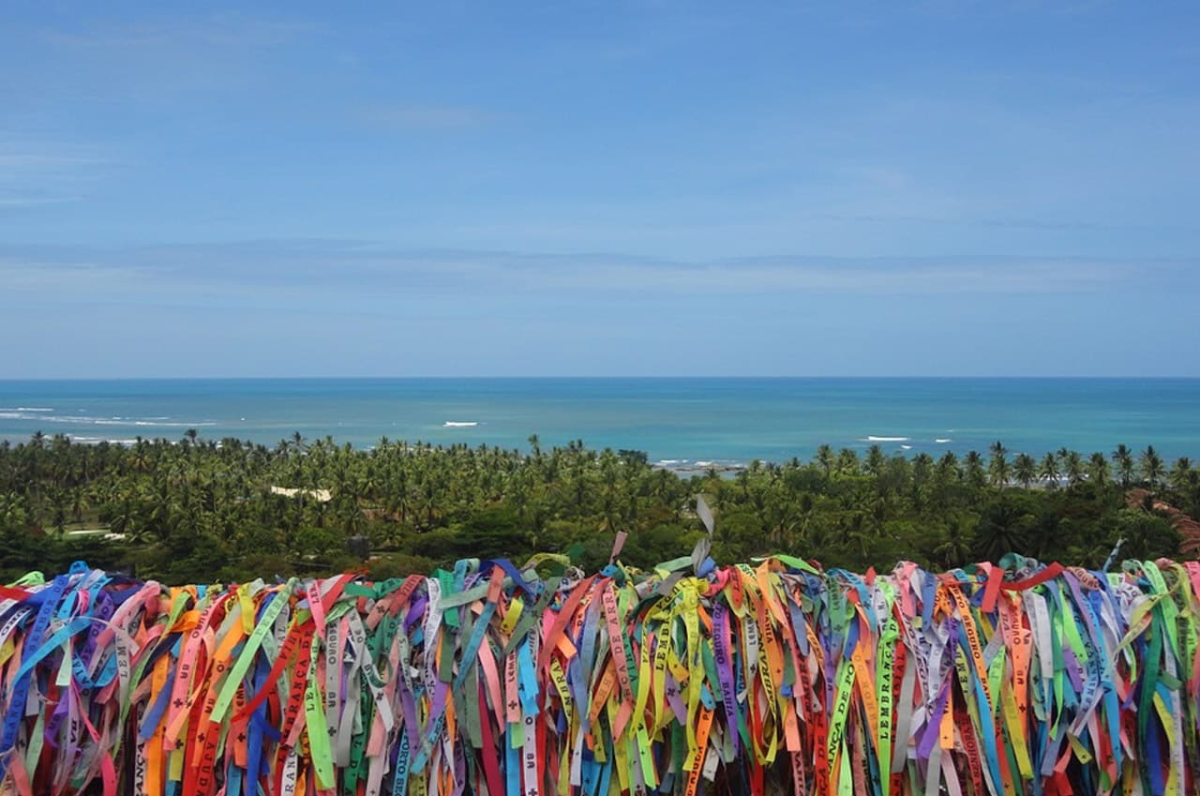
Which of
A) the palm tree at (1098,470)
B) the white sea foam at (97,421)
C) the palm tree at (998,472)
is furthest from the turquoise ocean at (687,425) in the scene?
the palm tree at (1098,470)

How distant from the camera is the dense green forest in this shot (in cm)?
3900

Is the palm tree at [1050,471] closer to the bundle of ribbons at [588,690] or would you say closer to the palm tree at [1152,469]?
the palm tree at [1152,469]

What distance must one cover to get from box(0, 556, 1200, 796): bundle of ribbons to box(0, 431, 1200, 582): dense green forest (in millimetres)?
26258

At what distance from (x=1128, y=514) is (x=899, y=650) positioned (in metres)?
37.3

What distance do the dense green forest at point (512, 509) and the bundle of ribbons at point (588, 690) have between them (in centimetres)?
2626

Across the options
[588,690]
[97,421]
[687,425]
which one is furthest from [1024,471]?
[97,421]

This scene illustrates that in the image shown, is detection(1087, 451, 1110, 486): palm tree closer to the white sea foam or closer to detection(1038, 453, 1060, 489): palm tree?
detection(1038, 453, 1060, 489): palm tree

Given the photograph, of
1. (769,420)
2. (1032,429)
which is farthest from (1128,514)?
(769,420)

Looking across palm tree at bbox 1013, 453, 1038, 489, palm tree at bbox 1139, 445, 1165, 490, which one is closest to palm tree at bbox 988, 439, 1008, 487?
palm tree at bbox 1013, 453, 1038, 489

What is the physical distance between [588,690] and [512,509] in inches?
1934

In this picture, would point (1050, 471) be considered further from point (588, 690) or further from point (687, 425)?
point (687, 425)

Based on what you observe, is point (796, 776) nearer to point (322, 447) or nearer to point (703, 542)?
point (703, 542)

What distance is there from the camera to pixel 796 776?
203cm

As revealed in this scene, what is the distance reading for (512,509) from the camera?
167 feet
